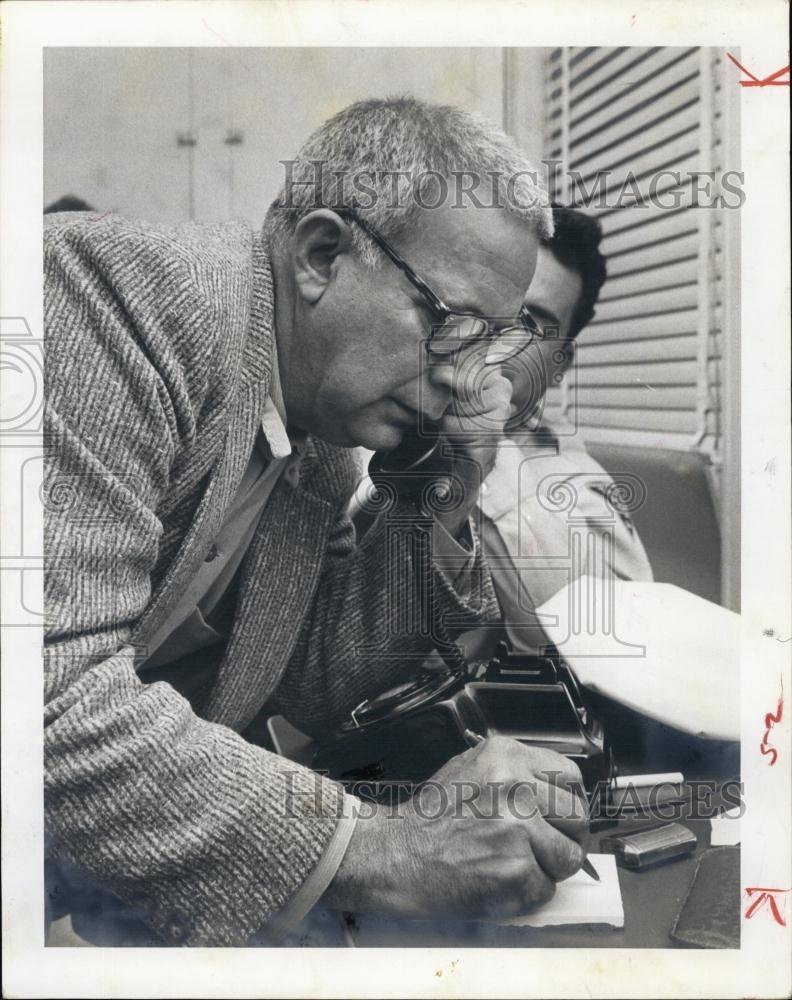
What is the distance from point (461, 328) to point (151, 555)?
49 centimetres

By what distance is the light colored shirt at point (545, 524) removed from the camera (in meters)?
1.33

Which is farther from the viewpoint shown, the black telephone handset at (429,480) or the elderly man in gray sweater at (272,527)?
the black telephone handset at (429,480)

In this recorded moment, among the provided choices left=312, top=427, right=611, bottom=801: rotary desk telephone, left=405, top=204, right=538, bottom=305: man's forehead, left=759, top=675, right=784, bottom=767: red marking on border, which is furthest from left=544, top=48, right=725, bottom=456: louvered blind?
left=759, top=675, right=784, bottom=767: red marking on border

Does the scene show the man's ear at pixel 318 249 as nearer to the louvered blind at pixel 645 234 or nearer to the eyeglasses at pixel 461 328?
the eyeglasses at pixel 461 328

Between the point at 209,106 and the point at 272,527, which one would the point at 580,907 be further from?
the point at 209,106

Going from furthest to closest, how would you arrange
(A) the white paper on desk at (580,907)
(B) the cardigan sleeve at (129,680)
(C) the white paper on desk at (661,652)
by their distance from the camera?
1. (C) the white paper on desk at (661,652)
2. (A) the white paper on desk at (580,907)
3. (B) the cardigan sleeve at (129,680)

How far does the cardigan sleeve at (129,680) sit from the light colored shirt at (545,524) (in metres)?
0.39

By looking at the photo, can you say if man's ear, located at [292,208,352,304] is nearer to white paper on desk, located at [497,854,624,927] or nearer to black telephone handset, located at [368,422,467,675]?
black telephone handset, located at [368,422,467,675]

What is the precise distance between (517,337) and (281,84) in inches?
18.1

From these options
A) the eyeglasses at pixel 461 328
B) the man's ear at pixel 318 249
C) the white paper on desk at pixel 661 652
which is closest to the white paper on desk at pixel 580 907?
the white paper on desk at pixel 661 652

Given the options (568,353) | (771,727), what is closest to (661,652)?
(771,727)

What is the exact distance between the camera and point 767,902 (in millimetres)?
1288

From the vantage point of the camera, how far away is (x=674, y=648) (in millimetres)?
1321

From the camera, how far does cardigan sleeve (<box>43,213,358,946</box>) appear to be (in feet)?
3.53
